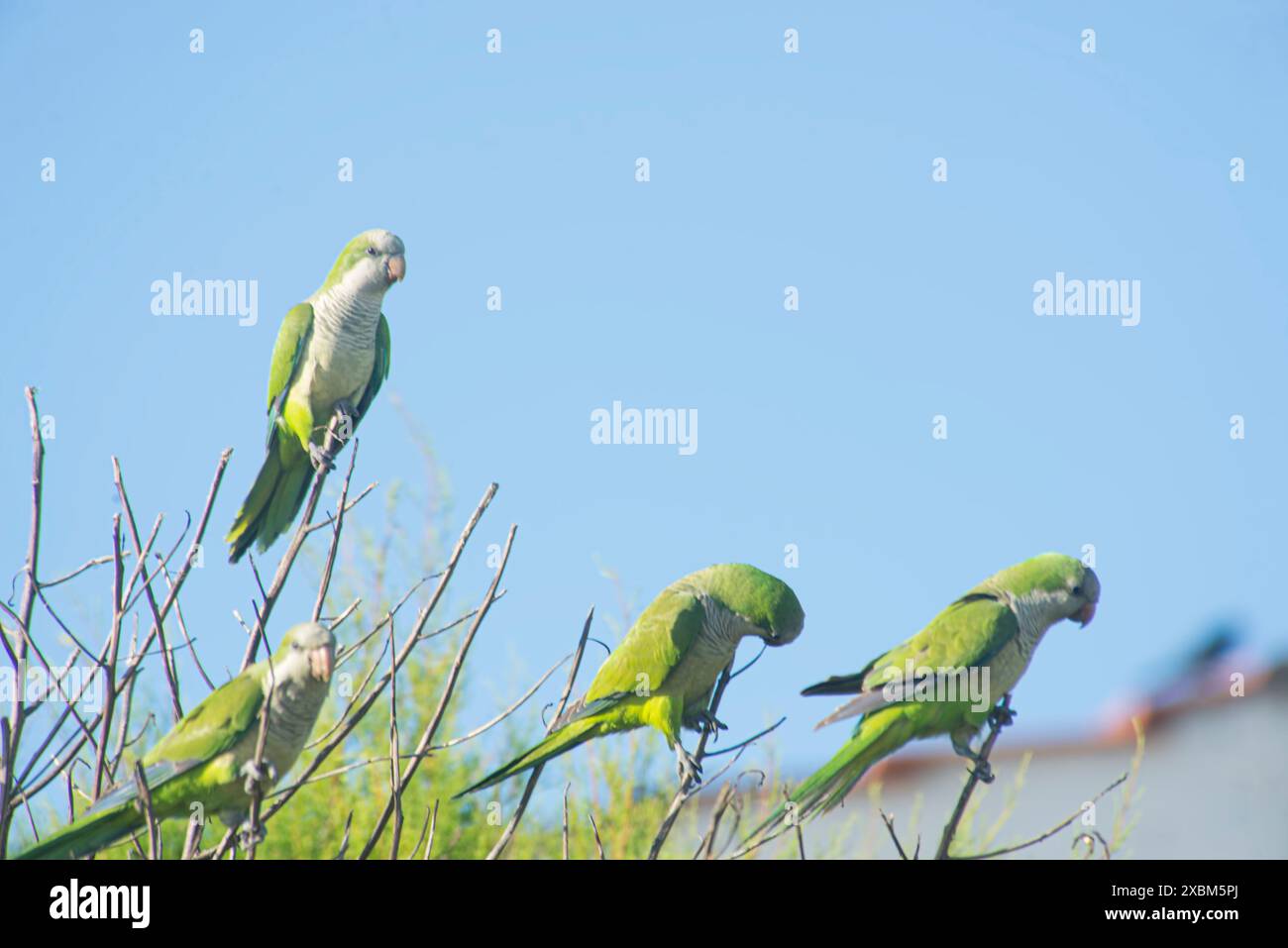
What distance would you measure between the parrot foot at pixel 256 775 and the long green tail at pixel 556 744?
0.73m

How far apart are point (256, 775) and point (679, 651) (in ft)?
5.20

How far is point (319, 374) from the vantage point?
5.49m

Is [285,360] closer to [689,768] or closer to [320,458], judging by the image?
[320,458]

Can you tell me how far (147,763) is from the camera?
336 centimetres

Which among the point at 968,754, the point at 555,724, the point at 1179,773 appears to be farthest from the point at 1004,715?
the point at 1179,773

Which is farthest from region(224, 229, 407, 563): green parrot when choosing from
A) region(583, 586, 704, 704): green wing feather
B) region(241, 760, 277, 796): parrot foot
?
region(241, 760, 277, 796): parrot foot

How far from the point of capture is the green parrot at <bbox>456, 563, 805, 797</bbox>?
425cm

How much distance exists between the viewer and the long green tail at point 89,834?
310 centimetres

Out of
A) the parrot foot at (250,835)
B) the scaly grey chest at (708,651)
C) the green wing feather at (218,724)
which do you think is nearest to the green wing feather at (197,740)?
the green wing feather at (218,724)

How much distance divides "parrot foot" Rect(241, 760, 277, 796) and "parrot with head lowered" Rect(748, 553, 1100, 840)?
150 centimetres

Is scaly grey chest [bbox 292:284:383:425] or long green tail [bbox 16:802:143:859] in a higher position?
scaly grey chest [bbox 292:284:383:425]

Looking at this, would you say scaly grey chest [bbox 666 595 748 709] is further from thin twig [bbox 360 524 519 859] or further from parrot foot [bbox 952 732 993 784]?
thin twig [bbox 360 524 519 859]
